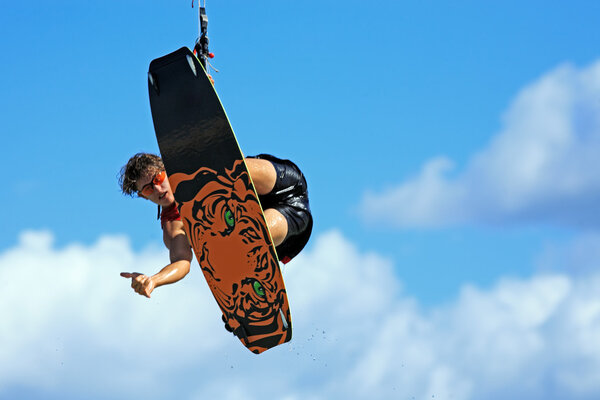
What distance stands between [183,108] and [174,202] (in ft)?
4.36

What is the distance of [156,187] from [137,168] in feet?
0.99

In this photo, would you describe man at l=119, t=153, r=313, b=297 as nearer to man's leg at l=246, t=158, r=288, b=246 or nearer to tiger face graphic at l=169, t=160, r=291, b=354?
man's leg at l=246, t=158, r=288, b=246

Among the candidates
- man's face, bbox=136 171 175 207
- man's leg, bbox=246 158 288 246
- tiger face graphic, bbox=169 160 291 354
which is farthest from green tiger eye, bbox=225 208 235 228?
man's face, bbox=136 171 175 207

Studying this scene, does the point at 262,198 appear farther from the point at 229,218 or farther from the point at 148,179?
the point at 148,179

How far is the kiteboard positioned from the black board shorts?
609mm

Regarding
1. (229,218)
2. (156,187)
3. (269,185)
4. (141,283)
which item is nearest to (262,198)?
(269,185)

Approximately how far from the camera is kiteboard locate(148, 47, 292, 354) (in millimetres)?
9945

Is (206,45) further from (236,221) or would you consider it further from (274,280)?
(274,280)

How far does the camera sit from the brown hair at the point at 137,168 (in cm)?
1086

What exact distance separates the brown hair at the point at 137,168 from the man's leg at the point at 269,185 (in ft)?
3.45

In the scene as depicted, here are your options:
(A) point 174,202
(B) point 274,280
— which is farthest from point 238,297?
(A) point 174,202

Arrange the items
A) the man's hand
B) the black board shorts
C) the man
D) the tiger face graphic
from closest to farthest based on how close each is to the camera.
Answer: the man's hand < the tiger face graphic < the man < the black board shorts

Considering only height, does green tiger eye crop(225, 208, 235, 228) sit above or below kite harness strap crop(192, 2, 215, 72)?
below

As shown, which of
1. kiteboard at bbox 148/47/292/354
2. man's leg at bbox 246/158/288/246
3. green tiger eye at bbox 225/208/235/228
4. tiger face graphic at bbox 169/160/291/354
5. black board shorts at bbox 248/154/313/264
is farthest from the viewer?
black board shorts at bbox 248/154/313/264
